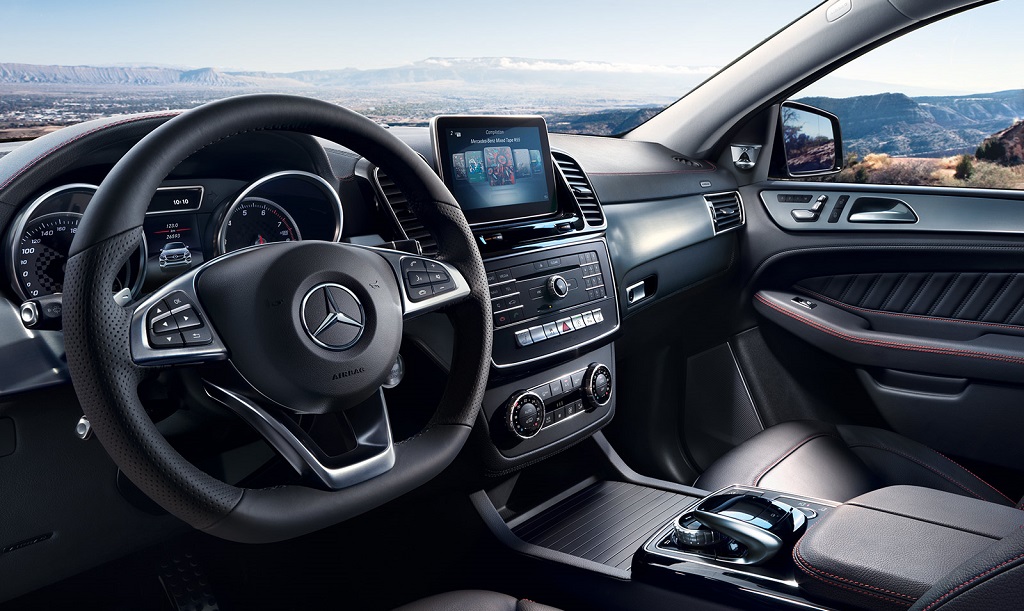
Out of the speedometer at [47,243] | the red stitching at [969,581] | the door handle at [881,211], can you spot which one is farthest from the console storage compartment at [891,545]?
the door handle at [881,211]

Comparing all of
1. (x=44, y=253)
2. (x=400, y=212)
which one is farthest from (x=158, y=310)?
(x=400, y=212)

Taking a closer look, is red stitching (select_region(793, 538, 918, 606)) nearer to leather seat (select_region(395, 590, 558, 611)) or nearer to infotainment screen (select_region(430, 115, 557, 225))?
leather seat (select_region(395, 590, 558, 611))

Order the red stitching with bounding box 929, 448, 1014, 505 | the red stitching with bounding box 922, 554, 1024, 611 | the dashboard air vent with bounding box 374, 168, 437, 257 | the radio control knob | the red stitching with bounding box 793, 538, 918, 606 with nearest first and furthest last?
the red stitching with bounding box 922, 554, 1024, 611, the red stitching with bounding box 793, 538, 918, 606, the dashboard air vent with bounding box 374, 168, 437, 257, the radio control knob, the red stitching with bounding box 929, 448, 1014, 505

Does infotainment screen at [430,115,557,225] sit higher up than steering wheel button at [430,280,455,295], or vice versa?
infotainment screen at [430,115,557,225]

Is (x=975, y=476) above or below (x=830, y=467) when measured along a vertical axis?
below

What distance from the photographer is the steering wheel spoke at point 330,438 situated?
1104mm

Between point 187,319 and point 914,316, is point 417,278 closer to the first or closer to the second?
point 187,319

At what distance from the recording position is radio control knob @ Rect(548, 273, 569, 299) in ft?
6.11

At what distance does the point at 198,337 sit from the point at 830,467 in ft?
5.12

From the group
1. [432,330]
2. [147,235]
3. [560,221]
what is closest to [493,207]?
[560,221]

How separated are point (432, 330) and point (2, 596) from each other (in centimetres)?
88

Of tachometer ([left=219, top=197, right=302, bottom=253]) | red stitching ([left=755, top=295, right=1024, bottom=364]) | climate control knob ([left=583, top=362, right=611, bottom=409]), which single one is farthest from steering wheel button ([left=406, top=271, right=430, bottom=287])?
red stitching ([left=755, top=295, right=1024, bottom=364])

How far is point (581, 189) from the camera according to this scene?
6.83 feet

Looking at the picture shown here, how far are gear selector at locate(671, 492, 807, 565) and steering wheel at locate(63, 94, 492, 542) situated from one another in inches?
19.2
